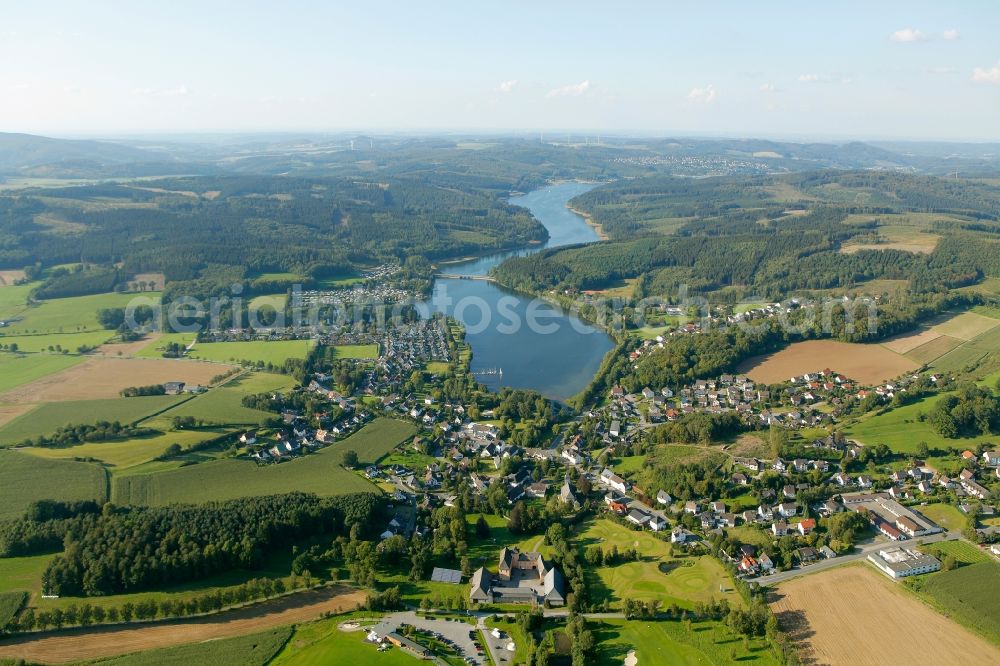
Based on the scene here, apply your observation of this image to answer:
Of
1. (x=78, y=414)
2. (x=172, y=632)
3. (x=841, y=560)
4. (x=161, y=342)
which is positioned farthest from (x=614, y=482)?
(x=161, y=342)

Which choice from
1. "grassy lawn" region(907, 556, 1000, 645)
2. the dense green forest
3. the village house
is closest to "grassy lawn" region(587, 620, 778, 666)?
"grassy lawn" region(907, 556, 1000, 645)

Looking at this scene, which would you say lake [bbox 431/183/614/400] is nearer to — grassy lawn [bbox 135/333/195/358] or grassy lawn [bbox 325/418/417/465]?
grassy lawn [bbox 325/418/417/465]

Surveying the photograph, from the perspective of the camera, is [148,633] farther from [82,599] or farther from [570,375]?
[570,375]

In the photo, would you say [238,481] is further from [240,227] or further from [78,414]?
[240,227]

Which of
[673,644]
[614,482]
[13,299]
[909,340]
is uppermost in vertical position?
[909,340]

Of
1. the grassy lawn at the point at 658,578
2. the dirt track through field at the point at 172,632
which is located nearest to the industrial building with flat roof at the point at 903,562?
the grassy lawn at the point at 658,578

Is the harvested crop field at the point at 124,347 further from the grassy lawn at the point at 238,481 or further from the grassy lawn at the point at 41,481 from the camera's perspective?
the grassy lawn at the point at 238,481

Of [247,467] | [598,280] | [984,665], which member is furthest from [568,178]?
[984,665]
